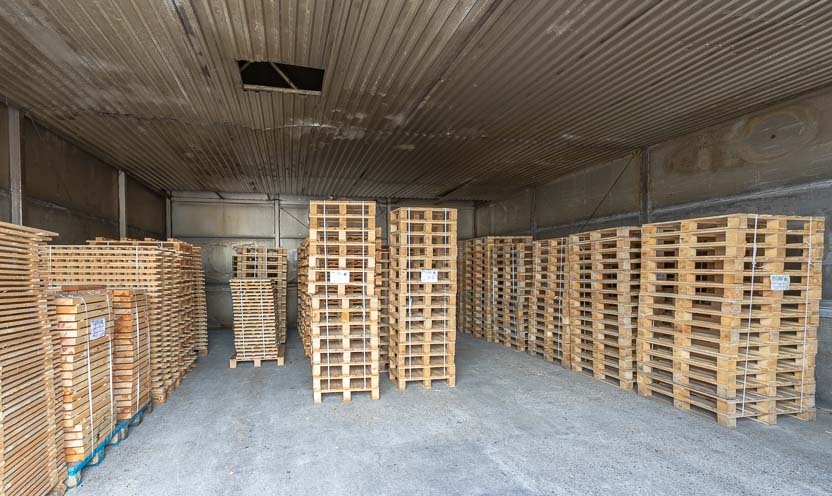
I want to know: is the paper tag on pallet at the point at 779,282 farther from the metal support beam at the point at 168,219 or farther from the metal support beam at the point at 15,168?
the metal support beam at the point at 168,219

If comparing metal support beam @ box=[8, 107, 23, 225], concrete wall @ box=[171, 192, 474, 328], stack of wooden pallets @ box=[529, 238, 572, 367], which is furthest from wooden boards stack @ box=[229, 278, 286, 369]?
concrete wall @ box=[171, 192, 474, 328]

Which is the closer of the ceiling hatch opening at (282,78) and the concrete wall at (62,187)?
the ceiling hatch opening at (282,78)

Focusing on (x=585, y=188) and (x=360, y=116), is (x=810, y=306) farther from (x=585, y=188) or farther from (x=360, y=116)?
(x=360, y=116)

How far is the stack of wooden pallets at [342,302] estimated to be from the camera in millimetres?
7191

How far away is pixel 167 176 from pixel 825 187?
16.3 meters

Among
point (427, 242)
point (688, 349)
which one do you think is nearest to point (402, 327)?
point (427, 242)

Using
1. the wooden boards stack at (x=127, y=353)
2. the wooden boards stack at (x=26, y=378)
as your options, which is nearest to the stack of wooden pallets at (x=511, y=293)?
the wooden boards stack at (x=127, y=353)

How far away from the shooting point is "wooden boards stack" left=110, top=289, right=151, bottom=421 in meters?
5.75

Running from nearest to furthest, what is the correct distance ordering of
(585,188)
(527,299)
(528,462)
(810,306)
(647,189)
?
(528,462) < (810,306) < (647,189) < (527,299) < (585,188)

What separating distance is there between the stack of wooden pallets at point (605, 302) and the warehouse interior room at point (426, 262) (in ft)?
0.20

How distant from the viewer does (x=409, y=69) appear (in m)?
6.03

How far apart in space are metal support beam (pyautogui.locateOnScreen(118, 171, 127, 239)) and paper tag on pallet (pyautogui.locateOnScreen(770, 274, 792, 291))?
1522 centimetres

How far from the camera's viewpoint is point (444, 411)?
6.68 metres

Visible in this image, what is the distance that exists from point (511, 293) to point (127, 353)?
9197mm
